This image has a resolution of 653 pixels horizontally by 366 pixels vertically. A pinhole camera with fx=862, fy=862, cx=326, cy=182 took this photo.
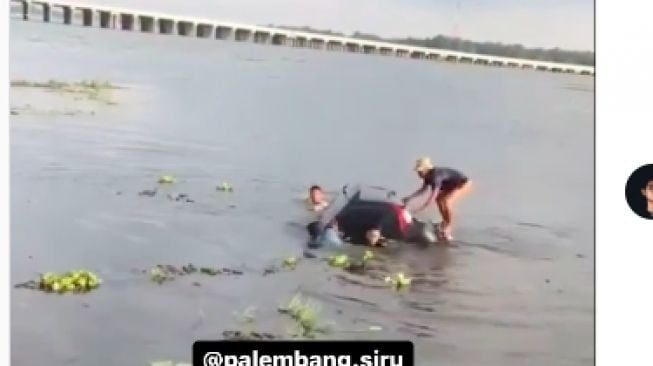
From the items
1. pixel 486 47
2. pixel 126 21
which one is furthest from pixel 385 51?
pixel 126 21

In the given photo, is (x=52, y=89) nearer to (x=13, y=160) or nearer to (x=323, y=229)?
(x=13, y=160)

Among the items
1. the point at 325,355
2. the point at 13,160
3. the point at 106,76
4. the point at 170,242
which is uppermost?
the point at 106,76

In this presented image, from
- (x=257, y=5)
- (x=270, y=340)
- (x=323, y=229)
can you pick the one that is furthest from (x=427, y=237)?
(x=257, y=5)

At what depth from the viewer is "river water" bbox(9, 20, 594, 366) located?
45.1 inches

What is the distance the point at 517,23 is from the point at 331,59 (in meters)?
0.25

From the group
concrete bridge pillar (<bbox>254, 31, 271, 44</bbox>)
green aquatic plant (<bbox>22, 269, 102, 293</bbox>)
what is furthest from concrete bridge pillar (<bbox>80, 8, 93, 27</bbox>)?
green aquatic plant (<bbox>22, 269, 102, 293</bbox>)

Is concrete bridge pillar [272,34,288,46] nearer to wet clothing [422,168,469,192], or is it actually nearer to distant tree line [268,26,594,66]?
distant tree line [268,26,594,66]

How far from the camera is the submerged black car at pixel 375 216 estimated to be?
1.17 m

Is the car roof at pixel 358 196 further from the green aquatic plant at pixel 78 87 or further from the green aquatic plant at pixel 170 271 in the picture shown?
the green aquatic plant at pixel 78 87

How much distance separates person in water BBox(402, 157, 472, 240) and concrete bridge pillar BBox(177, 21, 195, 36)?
1.16ft

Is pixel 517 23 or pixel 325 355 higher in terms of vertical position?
pixel 517 23

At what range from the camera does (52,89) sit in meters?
1.15

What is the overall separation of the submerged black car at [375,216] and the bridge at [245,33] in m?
0.19
